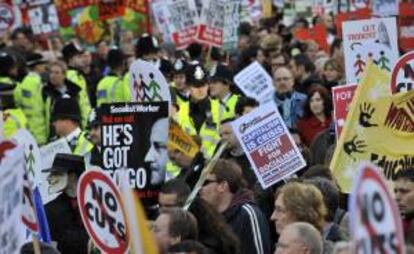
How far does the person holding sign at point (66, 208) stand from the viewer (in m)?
9.62

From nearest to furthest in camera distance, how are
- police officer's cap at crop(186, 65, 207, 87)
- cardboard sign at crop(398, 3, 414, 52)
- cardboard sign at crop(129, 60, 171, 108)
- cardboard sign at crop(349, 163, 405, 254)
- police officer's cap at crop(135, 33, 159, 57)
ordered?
1. cardboard sign at crop(349, 163, 405, 254)
2. cardboard sign at crop(129, 60, 171, 108)
3. cardboard sign at crop(398, 3, 414, 52)
4. police officer's cap at crop(186, 65, 207, 87)
5. police officer's cap at crop(135, 33, 159, 57)

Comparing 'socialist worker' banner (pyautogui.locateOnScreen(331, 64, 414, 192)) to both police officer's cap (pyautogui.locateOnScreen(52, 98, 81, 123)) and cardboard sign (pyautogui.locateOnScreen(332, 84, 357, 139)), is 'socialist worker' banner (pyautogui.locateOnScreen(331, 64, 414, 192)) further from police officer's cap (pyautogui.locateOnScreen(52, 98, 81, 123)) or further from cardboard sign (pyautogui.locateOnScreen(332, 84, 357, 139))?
police officer's cap (pyautogui.locateOnScreen(52, 98, 81, 123))

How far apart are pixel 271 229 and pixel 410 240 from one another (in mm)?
2624

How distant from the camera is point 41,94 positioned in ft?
56.6

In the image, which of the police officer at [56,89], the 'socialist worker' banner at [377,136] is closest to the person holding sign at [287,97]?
the police officer at [56,89]

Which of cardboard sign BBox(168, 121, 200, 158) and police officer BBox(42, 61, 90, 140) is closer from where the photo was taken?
cardboard sign BBox(168, 121, 200, 158)

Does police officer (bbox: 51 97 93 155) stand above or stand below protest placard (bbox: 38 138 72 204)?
below

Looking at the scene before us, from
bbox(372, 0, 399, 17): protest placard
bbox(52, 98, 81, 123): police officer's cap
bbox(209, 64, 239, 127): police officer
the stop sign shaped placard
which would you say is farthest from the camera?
bbox(372, 0, 399, 17): protest placard

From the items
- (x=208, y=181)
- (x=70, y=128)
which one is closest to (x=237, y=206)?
(x=208, y=181)

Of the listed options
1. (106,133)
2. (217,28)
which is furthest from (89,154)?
(217,28)

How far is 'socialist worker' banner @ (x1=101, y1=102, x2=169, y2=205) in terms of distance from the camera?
988cm

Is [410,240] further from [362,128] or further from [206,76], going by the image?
[206,76]

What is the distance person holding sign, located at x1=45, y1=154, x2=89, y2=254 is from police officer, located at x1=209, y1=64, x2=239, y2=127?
3.60 metres

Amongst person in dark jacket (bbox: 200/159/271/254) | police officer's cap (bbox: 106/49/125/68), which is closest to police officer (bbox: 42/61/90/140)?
police officer's cap (bbox: 106/49/125/68)
